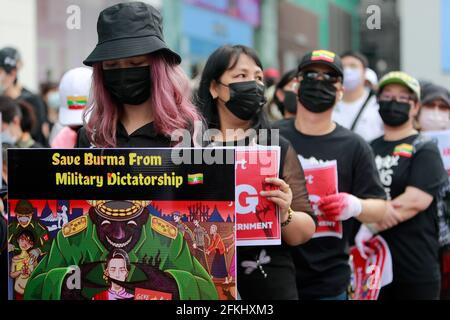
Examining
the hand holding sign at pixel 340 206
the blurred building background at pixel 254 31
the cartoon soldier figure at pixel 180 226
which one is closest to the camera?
the cartoon soldier figure at pixel 180 226

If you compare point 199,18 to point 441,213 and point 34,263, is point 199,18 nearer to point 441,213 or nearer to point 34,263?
point 441,213

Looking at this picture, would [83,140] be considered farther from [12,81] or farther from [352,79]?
[12,81]

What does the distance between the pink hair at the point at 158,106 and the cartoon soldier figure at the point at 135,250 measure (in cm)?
45

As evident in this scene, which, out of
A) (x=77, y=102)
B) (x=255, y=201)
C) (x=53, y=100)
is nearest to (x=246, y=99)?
(x=255, y=201)

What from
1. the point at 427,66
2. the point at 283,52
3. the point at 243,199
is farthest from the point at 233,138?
the point at 283,52

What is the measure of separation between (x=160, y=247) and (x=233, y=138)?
999 millimetres

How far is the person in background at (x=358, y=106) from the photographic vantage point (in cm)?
629

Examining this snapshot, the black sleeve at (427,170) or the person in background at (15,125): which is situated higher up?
the person in background at (15,125)

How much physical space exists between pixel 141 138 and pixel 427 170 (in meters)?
2.28

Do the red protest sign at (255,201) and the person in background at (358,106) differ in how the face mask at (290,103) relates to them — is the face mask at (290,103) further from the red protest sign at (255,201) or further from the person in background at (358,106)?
the red protest sign at (255,201)

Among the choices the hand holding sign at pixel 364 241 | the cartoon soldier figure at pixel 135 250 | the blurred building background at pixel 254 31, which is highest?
the blurred building background at pixel 254 31

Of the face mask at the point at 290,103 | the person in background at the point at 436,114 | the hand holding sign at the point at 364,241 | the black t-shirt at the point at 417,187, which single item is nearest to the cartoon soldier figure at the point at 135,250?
the hand holding sign at the point at 364,241

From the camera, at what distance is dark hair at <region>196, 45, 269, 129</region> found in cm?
362

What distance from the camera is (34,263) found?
107 inches
